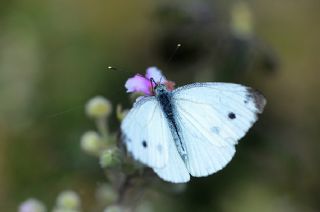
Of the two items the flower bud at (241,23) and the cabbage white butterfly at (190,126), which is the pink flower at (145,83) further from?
the flower bud at (241,23)

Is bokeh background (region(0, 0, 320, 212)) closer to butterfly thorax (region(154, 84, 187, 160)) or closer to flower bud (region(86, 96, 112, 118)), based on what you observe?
flower bud (region(86, 96, 112, 118))

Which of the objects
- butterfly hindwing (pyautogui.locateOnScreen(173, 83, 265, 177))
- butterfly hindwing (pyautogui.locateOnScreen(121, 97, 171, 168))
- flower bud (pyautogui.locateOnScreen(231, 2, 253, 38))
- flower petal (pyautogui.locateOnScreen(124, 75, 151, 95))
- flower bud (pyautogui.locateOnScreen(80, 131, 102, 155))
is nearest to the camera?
butterfly hindwing (pyautogui.locateOnScreen(121, 97, 171, 168))

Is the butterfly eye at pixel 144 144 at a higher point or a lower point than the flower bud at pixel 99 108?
→ higher

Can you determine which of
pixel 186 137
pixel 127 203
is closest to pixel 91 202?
pixel 127 203

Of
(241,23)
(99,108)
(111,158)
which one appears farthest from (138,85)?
(241,23)

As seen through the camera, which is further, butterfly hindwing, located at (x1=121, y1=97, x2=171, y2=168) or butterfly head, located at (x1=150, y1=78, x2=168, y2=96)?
butterfly head, located at (x1=150, y1=78, x2=168, y2=96)

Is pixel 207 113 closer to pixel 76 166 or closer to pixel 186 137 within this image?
pixel 186 137

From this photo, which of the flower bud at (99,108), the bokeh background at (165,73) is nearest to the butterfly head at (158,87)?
the flower bud at (99,108)

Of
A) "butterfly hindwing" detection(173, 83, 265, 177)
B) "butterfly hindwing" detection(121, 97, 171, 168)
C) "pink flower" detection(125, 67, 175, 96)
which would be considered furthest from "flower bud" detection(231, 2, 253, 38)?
"butterfly hindwing" detection(121, 97, 171, 168)
